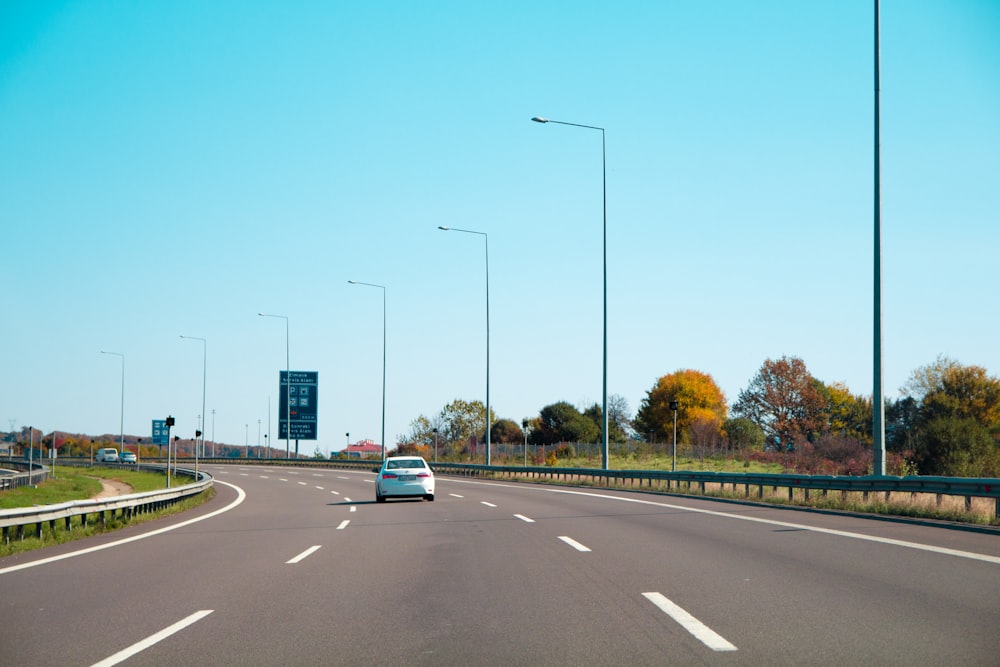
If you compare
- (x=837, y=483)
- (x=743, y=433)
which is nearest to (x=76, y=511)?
(x=837, y=483)

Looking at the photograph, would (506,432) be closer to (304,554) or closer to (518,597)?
(304,554)

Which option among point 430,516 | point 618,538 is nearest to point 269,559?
point 618,538

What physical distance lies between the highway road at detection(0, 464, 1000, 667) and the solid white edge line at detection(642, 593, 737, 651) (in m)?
0.02

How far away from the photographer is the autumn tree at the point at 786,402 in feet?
298

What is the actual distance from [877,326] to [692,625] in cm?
1356

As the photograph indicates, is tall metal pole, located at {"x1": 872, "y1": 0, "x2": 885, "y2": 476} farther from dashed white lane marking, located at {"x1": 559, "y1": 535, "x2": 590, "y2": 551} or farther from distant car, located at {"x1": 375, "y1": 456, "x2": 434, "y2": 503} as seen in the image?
distant car, located at {"x1": 375, "y1": 456, "x2": 434, "y2": 503}

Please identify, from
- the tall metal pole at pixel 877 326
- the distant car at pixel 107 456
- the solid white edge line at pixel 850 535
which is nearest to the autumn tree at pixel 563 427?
the distant car at pixel 107 456

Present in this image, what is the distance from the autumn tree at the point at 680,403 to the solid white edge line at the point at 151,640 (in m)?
98.3

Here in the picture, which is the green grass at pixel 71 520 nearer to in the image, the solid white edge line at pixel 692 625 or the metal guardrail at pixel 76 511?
the metal guardrail at pixel 76 511

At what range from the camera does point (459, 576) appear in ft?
33.5

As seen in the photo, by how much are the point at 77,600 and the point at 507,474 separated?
4315cm

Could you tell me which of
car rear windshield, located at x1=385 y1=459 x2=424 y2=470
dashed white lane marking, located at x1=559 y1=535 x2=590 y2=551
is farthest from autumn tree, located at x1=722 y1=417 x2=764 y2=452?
dashed white lane marking, located at x1=559 y1=535 x2=590 y2=551

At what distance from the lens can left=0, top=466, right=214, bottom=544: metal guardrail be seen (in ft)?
46.6

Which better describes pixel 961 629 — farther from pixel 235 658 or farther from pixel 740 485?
pixel 740 485
